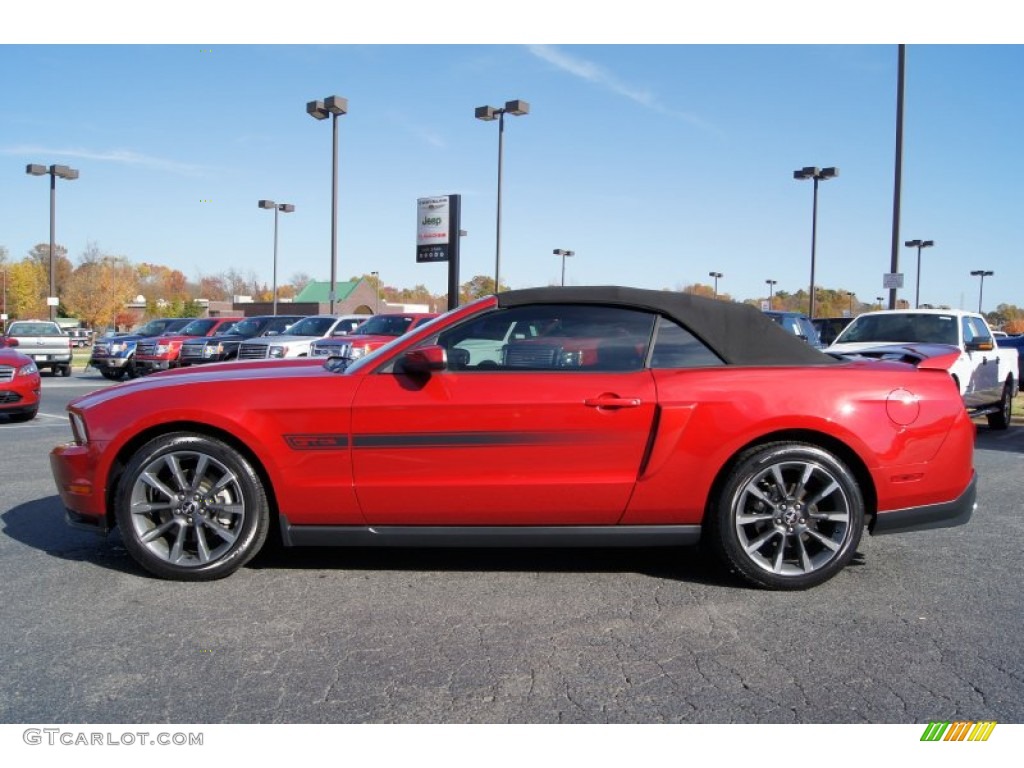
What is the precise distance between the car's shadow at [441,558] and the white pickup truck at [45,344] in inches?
796

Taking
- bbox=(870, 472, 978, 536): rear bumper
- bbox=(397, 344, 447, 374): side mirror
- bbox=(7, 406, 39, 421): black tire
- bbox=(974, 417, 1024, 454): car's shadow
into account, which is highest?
bbox=(397, 344, 447, 374): side mirror

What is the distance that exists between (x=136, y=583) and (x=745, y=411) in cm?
318

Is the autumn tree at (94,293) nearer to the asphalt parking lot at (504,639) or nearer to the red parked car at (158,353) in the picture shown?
the red parked car at (158,353)

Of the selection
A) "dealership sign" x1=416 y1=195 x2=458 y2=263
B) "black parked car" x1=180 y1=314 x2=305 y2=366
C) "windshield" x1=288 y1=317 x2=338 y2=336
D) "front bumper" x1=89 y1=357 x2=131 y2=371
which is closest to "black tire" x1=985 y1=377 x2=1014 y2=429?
"windshield" x1=288 y1=317 x2=338 y2=336

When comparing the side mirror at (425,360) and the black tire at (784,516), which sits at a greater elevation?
the side mirror at (425,360)

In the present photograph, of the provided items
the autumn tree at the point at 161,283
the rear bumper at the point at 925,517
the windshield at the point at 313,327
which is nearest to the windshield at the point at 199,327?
the windshield at the point at 313,327

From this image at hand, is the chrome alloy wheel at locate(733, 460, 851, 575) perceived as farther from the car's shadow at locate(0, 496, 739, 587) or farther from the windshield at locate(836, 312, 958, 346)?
the windshield at locate(836, 312, 958, 346)

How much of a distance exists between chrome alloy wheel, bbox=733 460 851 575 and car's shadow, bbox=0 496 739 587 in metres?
0.28

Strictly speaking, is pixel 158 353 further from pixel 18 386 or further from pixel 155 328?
pixel 18 386

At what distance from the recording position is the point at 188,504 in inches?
170

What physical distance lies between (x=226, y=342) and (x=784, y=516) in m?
18.3

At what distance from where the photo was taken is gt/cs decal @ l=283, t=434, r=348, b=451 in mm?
4234

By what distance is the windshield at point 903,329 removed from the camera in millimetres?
11312
